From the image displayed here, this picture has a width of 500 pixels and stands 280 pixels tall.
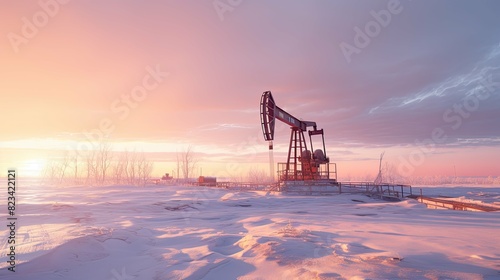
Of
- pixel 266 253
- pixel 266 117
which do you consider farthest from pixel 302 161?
pixel 266 253

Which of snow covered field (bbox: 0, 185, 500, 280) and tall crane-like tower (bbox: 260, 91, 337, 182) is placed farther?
tall crane-like tower (bbox: 260, 91, 337, 182)

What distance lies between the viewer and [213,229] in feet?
32.9

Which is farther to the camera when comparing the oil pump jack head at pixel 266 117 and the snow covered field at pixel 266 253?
the oil pump jack head at pixel 266 117

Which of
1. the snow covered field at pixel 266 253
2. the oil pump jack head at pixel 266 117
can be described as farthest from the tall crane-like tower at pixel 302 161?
the snow covered field at pixel 266 253

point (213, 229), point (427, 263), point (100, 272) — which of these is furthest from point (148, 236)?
point (427, 263)

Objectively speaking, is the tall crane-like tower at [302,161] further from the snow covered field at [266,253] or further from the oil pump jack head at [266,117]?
the snow covered field at [266,253]

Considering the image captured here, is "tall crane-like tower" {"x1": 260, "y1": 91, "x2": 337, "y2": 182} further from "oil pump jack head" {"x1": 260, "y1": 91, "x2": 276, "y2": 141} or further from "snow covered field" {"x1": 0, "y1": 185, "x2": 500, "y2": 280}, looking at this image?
"snow covered field" {"x1": 0, "y1": 185, "x2": 500, "y2": 280}

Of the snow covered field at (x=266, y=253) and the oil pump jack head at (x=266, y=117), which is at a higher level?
the oil pump jack head at (x=266, y=117)

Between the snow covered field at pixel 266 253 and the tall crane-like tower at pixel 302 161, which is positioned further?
the tall crane-like tower at pixel 302 161

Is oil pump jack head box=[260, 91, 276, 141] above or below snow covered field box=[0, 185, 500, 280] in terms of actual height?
above

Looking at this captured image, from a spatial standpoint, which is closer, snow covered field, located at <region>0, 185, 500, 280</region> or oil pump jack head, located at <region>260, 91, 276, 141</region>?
snow covered field, located at <region>0, 185, 500, 280</region>

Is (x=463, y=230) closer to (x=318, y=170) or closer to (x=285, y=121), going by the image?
(x=285, y=121)

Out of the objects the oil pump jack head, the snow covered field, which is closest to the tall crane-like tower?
the oil pump jack head

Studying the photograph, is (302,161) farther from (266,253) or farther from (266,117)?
(266,253)
